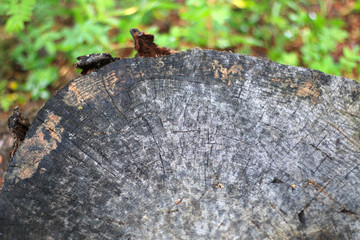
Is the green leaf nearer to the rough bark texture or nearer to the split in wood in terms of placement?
the split in wood

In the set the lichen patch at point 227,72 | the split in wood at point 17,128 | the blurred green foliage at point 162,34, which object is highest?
the blurred green foliage at point 162,34

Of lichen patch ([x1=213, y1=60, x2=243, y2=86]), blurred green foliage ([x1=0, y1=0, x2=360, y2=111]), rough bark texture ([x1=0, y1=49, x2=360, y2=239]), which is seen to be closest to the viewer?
rough bark texture ([x1=0, y1=49, x2=360, y2=239])

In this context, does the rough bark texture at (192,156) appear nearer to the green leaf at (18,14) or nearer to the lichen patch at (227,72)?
the lichen patch at (227,72)

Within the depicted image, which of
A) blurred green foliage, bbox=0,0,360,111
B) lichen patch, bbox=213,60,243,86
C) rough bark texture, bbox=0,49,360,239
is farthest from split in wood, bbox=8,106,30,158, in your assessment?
blurred green foliage, bbox=0,0,360,111

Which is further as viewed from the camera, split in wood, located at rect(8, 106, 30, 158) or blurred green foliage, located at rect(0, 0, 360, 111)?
blurred green foliage, located at rect(0, 0, 360, 111)

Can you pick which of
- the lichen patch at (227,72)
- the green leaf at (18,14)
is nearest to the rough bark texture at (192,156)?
the lichen patch at (227,72)

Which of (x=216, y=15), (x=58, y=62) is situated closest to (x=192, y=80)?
(x=216, y=15)
